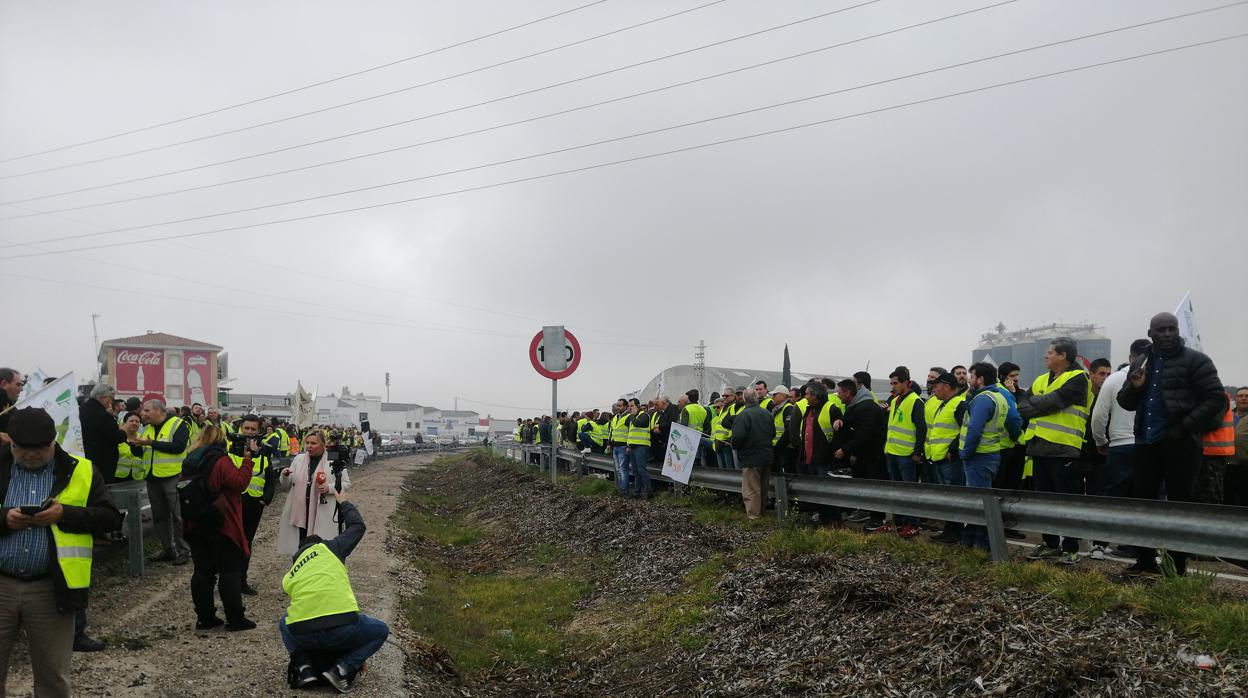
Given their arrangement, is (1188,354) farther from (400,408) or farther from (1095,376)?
(400,408)

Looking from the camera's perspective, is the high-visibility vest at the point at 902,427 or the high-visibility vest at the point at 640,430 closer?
the high-visibility vest at the point at 902,427

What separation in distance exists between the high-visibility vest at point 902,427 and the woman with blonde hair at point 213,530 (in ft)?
22.8

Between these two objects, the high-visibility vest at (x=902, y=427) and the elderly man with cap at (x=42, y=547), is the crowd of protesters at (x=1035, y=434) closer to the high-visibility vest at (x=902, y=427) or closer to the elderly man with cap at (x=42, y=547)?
the high-visibility vest at (x=902, y=427)

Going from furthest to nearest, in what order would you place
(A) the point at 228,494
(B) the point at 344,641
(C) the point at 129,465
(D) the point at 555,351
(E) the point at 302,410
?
(E) the point at 302,410 → (D) the point at 555,351 → (C) the point at 129,465 → (A) the point at 228,494 → (B) the point at 344,641

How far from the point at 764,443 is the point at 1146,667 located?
6604 millimetres

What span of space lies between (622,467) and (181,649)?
389 inches

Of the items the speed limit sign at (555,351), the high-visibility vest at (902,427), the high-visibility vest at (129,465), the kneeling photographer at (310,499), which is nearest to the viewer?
the kneeling photographer at (310,499)

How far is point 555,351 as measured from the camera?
1562cm

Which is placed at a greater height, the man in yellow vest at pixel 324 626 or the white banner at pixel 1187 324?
the white banner at pixel 1187 324

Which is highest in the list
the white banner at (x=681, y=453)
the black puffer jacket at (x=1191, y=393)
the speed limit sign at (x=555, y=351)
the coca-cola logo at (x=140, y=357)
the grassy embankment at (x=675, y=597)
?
the coca-cola logo at (x=140, y=357)

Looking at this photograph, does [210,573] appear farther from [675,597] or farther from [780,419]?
[780,419]

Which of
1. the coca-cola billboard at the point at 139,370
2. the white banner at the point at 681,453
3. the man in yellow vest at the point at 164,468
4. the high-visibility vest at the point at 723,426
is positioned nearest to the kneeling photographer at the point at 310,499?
the man in yellow vest at the point at 164,468

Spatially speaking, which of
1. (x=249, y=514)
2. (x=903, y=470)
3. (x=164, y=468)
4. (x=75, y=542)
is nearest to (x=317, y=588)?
(x=75, y=542)

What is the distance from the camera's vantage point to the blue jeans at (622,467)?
15844 mm
